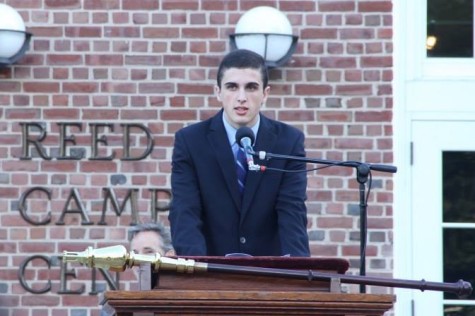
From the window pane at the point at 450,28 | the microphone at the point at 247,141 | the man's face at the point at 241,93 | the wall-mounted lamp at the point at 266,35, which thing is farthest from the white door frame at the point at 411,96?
the microphone at the point at 247,141

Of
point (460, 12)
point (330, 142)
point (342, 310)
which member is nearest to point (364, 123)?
point (330, 142)

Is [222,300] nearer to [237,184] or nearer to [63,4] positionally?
[237,184]

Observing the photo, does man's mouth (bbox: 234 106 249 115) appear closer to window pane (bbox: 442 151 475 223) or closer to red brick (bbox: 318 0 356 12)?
red brick (bbox: 318 0 356 12)

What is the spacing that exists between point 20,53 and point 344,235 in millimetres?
2259

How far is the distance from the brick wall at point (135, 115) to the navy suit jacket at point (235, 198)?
2.77m

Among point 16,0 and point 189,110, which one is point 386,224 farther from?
point 16,0

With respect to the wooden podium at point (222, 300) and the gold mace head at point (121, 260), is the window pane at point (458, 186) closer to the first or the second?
the wooden podium at point (222, 300)

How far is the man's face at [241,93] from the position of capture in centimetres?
585

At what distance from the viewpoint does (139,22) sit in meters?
8.91

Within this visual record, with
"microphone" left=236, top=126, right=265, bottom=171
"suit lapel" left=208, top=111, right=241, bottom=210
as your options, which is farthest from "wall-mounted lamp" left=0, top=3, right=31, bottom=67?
"microphone" left=236, top=126, right=265, bottom=171

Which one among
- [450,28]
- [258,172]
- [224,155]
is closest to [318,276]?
[258,172]

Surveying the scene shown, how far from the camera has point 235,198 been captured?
5.97 meters

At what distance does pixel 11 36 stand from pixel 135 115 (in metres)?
0.89

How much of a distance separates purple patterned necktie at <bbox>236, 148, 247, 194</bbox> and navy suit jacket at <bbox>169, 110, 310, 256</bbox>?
3 cm
